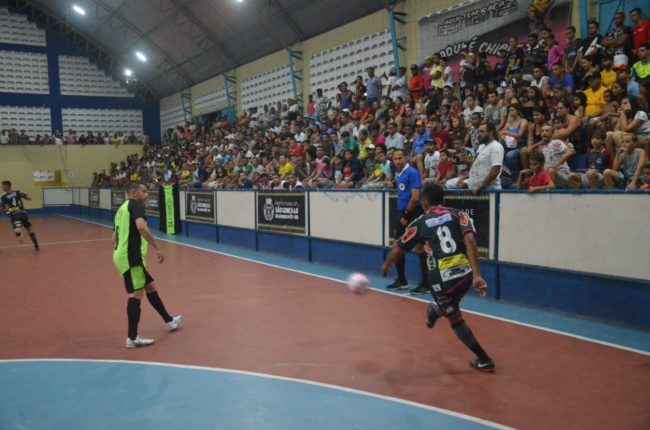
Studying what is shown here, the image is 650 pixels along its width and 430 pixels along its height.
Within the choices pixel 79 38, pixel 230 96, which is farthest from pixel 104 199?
pixel 79 38

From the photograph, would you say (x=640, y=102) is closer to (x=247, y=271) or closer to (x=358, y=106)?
(x=247, y=271)

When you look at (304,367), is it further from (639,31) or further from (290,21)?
(290,21)

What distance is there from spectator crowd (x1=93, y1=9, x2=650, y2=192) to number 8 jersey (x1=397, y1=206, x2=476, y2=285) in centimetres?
314

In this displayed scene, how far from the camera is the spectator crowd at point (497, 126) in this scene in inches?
330

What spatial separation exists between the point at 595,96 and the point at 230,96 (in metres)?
21.8

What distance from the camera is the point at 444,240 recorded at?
5.04 metres

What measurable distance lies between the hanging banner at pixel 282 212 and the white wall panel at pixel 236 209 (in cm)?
46

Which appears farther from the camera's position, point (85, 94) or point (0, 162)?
point (85, 94)

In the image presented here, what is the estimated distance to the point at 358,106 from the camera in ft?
55.9

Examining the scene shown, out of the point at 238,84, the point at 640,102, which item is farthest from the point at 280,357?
the point at 238,84

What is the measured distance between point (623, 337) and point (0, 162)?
36148mm

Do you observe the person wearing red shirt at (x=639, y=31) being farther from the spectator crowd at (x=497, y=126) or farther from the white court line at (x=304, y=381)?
the white court line at (x=304, y=381)

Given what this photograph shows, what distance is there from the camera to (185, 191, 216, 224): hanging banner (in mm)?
16875

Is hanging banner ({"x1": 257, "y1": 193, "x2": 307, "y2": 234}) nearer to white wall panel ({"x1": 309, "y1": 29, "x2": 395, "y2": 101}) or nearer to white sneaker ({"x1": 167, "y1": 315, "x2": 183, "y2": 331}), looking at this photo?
white sneaker ({"x1": 167, "y1": 315, "x2": 183, "y2": 331})
